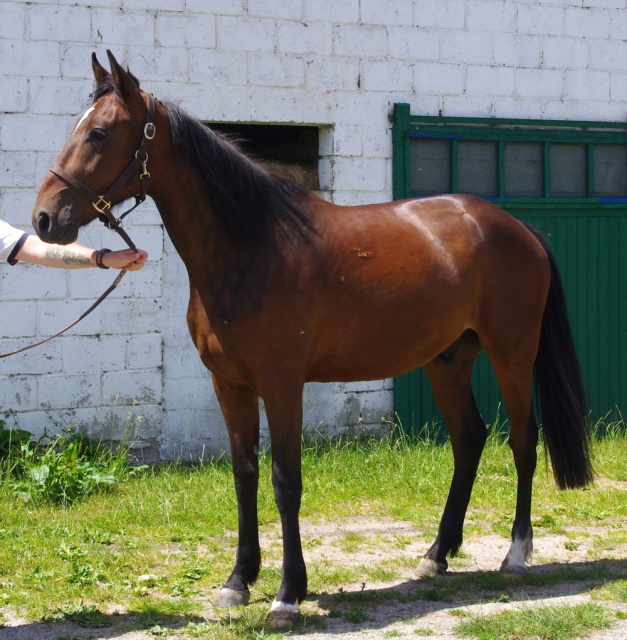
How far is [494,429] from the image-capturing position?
7.39 m

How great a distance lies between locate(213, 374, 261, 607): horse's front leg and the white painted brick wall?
237 centimetres

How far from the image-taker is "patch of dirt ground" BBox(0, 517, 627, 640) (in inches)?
159

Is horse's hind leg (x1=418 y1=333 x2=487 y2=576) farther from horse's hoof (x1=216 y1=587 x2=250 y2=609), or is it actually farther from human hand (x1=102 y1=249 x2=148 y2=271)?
human hand (x1=102 y1=249 x2=148 y2=271)

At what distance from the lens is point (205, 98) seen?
6.76 metres

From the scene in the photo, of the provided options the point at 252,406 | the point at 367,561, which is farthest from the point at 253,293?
the point at 367,561

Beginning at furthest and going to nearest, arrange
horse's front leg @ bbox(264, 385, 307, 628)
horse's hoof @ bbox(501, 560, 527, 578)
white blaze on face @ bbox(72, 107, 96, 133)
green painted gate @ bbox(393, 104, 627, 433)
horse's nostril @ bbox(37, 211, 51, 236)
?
green painted gate @ bbox(393, 104, 627, 433) < horse's hoof @ bbox(501, 560, 527, 578) < horse's front leg @ bbox(264, 385, 307, 628) < white blaze on face @ bbox(72, 107, 96, 133) < horse's nostril @ bbox(37, 211, 51, 236)

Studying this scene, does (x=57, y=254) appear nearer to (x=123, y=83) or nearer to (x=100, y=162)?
(x=100, y=162)

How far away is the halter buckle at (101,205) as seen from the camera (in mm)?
3828

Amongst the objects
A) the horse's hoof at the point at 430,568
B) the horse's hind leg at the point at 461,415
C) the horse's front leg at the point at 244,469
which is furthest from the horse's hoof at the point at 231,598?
the horse's hind leg at the point at 461,415

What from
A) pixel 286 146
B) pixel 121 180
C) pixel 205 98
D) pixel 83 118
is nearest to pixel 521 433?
pixel 121 180

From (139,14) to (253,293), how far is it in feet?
10.7

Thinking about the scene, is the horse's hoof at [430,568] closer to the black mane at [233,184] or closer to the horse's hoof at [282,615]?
the horse's hoof at [282,615]

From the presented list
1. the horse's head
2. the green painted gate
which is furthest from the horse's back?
the green painted gate

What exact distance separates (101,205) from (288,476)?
1392 millimetres
